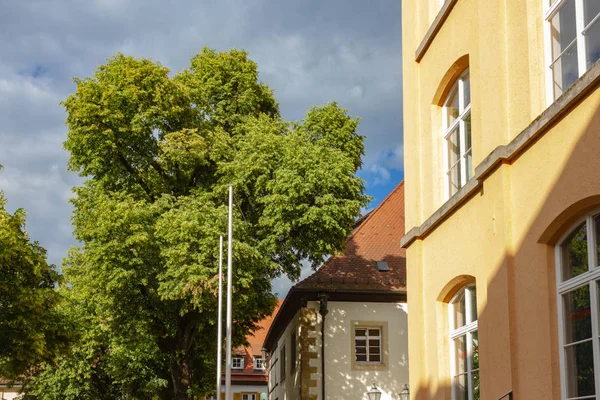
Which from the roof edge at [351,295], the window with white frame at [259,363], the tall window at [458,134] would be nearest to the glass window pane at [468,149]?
the tall window at [458,134]

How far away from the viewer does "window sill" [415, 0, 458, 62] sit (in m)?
11.9

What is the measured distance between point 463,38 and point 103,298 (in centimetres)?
1668

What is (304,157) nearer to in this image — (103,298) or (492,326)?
(103,298)

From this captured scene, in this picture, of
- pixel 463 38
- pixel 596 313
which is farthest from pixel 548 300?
pixel 463 38

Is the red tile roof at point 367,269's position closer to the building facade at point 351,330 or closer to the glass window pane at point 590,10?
the building facade at point 351,330

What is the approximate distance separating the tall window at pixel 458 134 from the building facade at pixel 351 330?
14.4 metres

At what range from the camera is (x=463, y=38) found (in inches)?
444

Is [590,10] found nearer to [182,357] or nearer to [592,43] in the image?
[592,43]

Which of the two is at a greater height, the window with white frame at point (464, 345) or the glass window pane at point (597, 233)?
the glass window pane at point (597, 233)

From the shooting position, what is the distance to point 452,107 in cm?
1244

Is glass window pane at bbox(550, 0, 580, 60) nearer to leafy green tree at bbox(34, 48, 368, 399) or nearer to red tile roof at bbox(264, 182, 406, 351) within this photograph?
leafy green tree at bbox(34, 48, 368, 399)

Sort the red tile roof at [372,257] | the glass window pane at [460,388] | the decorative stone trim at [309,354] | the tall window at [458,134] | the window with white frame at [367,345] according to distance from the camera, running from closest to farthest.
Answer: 1. the glass window pane at [460,388]
2. the tall window at [458,134]
3. the decorative stone trim at [309,354]
4. the window with white frame at [367,345]
5. the red tile roof at [372,257]

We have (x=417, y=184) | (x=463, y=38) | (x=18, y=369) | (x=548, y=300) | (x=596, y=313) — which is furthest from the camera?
(x=18, y=369)

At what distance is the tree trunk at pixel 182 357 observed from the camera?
2677 cm
